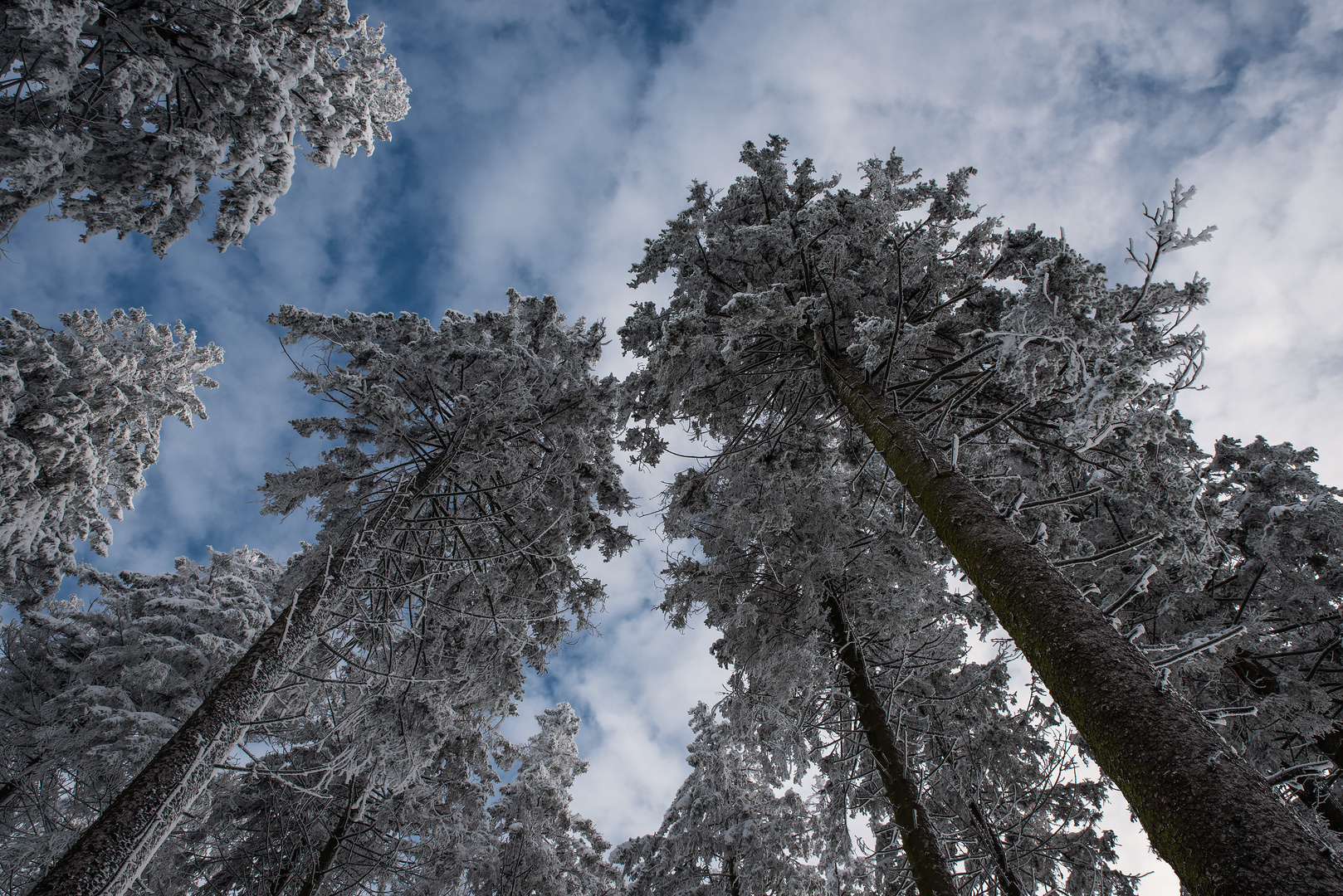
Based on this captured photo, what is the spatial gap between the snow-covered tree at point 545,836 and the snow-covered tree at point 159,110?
1249cm

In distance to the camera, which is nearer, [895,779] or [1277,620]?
[895,779]

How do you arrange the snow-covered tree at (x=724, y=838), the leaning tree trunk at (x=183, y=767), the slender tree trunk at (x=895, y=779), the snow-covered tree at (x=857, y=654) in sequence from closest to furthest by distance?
the leaning tree trunk at (x=183, y=767) < the slender tree trunk at (x=895, y=779) < the snow-covered tree at (x=857, y=654) < the snow-covered tree at (x=724, y=838)

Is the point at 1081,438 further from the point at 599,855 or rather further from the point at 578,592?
the point at 599,855

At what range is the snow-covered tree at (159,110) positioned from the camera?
5086 mm

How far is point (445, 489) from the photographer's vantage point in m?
7.66

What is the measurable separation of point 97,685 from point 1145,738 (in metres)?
15.3

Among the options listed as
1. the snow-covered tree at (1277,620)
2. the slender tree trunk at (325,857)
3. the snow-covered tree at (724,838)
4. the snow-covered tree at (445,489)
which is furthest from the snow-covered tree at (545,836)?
the snow-covered tree at (1277,620)

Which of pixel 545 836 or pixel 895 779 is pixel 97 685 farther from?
pixel 895 779

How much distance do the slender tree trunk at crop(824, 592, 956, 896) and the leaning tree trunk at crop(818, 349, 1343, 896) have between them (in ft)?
11.7

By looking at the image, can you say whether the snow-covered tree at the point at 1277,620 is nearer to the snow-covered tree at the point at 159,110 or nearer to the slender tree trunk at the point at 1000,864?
the slender tree trunk at the point at 1000,864

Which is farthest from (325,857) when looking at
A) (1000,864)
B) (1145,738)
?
(1145,738)

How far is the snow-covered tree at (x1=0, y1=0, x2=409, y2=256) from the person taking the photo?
509cm

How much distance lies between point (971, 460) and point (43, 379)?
48.7 ft

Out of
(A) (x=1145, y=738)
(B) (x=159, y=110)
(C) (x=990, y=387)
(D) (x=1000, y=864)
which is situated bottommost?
(A) (x=1145, y=738)
